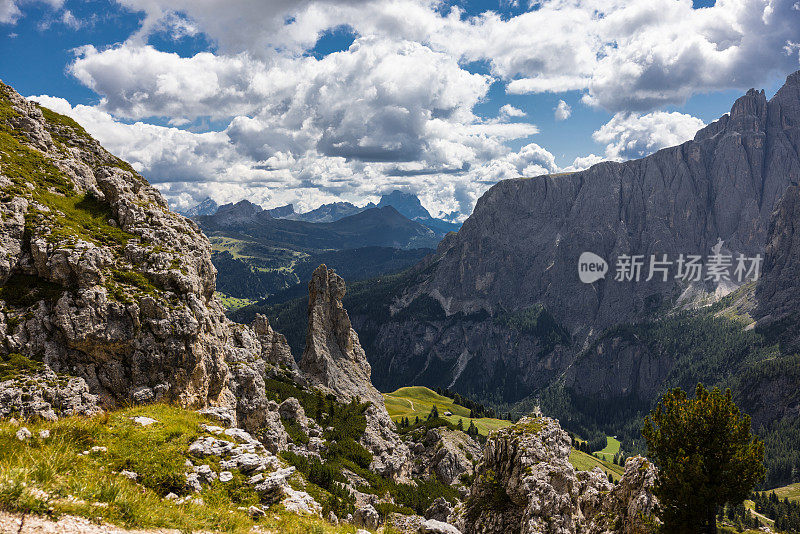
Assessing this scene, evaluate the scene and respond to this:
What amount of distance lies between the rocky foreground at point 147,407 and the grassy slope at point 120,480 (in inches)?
2.8

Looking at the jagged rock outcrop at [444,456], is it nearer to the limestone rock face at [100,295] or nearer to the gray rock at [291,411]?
the gray rock at [291,411]

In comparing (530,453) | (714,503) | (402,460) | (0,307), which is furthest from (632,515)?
(402,460)

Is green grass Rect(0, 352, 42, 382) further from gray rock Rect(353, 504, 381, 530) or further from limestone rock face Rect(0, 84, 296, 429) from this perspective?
gray rock Rect(353, 504, 381, 530)

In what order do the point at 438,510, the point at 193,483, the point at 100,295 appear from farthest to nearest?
the point at 438,510 → the point at 100,295 → the point at 193,483

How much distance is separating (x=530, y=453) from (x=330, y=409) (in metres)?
57.7

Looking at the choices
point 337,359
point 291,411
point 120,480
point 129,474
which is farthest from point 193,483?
point 337,359

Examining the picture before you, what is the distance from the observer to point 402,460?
88688 mm

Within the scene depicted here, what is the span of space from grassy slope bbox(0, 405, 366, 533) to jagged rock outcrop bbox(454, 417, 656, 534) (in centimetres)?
2799

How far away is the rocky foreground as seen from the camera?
15.6 m

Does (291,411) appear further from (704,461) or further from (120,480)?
(120,480)

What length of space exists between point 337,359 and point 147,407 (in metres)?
100

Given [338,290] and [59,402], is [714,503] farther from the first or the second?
[338,290]

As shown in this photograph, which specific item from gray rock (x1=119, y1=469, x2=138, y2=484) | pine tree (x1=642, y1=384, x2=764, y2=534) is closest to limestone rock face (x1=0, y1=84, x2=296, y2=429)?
gray rock (x1=119, y1=469, x2=138, y2=484)

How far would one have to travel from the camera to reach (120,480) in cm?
1377
